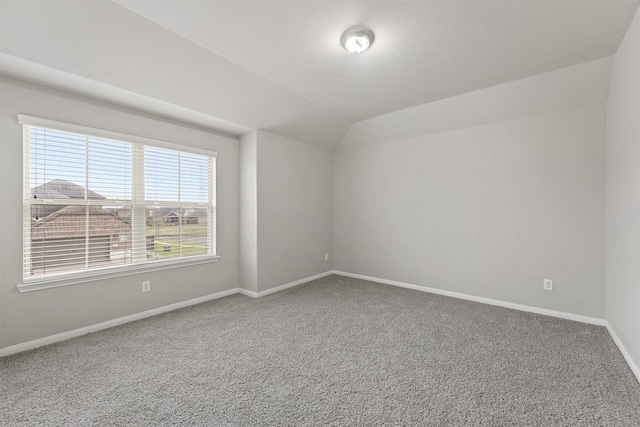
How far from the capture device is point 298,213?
14.6ft

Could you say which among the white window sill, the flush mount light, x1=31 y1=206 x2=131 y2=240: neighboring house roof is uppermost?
the flush mount light

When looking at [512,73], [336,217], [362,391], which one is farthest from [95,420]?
[512,73]

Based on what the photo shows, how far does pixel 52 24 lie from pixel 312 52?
6.04ft

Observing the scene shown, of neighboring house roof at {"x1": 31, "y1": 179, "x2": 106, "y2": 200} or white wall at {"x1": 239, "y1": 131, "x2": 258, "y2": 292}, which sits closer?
neighboring house roof at {"x1": 31, "y1": 179, "x2": 106, "y2": 200}

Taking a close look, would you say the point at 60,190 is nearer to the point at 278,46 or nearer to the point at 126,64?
the point at 126,64

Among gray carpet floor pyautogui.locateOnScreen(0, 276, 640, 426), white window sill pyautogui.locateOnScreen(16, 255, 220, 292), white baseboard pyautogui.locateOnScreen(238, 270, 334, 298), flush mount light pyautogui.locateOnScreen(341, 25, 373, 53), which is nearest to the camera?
gray carpet floor pyautogui.locateOnScreen(0, 276, 640, 426)

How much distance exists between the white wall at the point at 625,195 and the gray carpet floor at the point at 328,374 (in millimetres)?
328

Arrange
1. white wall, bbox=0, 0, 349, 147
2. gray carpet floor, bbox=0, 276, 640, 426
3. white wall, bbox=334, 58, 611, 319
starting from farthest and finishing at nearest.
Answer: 1. white wall, bbox=334, 58, 611, 319
2. white wall, bbox=0, 0, 349, 147
3. gray carpet floor, bbox=0, 276, 640, 426

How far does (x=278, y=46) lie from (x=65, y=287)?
9.60 ft

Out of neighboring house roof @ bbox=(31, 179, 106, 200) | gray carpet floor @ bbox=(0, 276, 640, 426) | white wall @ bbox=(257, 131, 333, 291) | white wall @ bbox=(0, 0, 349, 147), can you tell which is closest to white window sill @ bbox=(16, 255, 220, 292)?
gray carpet floor @ bbox=(0, 276, 640, 426)

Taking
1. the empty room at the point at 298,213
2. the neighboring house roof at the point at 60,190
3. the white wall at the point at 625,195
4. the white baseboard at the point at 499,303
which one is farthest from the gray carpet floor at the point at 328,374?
the neighboring house roof at the point at 60,190

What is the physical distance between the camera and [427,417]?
5.27ft

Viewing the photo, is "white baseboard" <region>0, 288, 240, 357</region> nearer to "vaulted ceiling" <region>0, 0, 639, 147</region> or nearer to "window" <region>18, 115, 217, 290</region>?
"window" <region>18, 115, 217, 290</region>

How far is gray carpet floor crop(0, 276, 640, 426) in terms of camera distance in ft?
5.36
